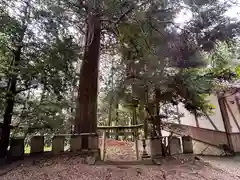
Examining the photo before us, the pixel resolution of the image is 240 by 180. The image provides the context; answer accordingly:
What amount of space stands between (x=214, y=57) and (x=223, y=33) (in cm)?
87

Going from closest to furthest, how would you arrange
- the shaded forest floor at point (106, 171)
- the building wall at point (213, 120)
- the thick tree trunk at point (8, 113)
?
the shaded forest floor at point (106, 171), the thick tree trunk at point (8, 113), the building wall at point (213, 120)

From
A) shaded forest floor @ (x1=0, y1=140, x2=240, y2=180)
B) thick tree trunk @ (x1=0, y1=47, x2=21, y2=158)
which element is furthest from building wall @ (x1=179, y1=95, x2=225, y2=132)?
thick tree trunk @ (x1=0, y1=47, x2=21, y2=158)

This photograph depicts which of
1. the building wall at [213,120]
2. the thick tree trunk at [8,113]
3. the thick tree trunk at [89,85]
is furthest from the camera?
the building wall at [213,120]

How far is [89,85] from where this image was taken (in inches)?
189

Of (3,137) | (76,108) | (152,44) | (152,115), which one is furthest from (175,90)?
(3,137)

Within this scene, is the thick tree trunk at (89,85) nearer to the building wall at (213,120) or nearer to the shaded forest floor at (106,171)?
the shaded forest floor at (106,171)

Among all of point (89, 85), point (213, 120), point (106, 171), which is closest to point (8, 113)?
point (89, 85)

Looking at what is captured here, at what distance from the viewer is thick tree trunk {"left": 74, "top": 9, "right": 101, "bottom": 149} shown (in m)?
4.45

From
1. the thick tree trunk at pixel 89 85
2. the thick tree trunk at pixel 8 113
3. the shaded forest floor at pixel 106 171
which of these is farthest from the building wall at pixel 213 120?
the thick tree trunk at pixel 8 113

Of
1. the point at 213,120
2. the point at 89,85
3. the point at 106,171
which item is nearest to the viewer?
the point at 106,171

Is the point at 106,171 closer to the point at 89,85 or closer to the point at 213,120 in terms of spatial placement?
the point at 89,85

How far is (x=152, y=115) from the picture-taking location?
470 centimetres

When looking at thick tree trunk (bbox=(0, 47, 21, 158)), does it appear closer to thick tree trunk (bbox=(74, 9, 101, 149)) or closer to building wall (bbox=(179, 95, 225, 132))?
thick tree trunk (bbox=(74, 9, 101, 149))

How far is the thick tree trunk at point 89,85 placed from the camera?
4445 millimetres
